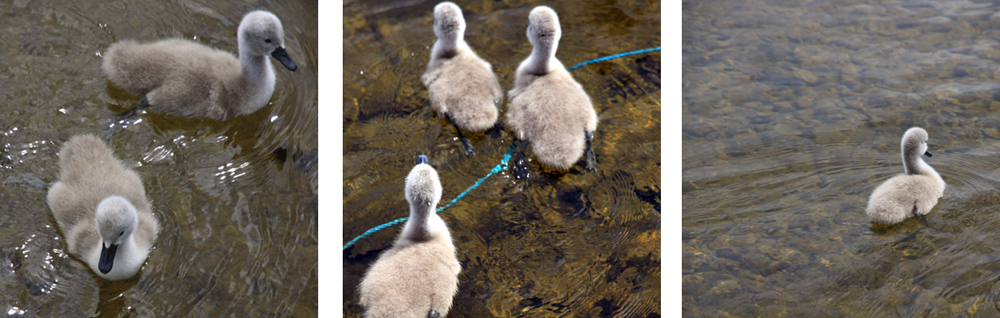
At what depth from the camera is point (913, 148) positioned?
2795 mm

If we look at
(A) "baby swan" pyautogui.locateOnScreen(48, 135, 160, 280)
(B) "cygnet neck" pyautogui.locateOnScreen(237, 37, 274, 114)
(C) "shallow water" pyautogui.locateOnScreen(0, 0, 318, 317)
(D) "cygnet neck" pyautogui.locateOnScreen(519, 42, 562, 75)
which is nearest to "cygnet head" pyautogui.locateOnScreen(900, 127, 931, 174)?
(D) "cygnet neck" pyautogui.locateOnScreen(519, 42, 562, 75)

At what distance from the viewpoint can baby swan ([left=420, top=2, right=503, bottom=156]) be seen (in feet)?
8.81

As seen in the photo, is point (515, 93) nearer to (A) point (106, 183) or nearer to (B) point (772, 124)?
(B) point (772, 124)

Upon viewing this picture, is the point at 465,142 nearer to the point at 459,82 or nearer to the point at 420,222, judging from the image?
the point at 459,82

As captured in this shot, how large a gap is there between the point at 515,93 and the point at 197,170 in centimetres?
127

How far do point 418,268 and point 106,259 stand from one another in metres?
0.93

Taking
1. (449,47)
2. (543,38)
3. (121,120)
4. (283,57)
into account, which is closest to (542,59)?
(543,38)

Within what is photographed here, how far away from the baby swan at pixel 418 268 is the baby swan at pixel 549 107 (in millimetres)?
480

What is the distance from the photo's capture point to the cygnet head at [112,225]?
2.02 meters

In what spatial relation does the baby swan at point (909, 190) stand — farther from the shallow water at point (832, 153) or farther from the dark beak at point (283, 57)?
the dark beak at point (283, 57)

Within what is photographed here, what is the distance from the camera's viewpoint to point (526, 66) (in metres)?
2.93

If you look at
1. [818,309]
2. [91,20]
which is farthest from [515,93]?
[91,20]

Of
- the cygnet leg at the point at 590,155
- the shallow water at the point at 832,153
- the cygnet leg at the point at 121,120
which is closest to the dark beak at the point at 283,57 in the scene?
the cygnet leg at the point at 121,120

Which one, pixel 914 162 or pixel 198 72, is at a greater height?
pixel 198 72
